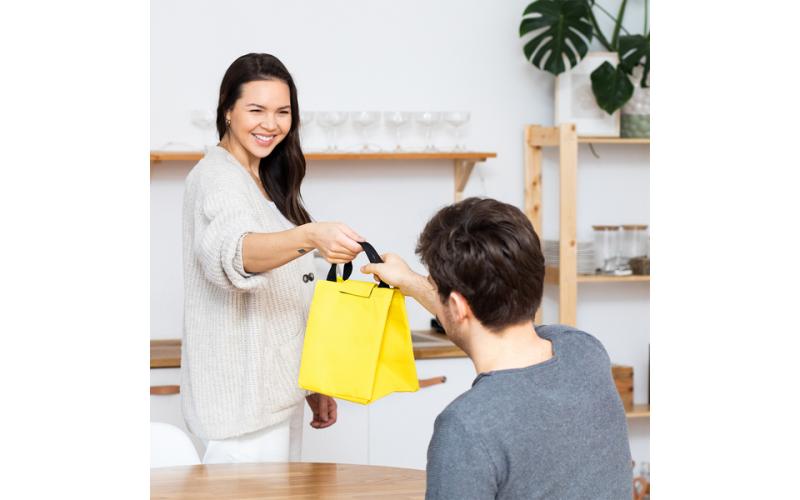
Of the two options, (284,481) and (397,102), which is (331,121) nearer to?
(397,102)

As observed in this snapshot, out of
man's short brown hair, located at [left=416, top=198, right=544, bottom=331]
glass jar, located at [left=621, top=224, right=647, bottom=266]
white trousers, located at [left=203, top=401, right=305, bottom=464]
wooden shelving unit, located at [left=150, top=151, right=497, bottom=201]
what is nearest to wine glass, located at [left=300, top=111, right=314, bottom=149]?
wooden shelving unit, located at [left=150, top=151, right=497, bottom=201]

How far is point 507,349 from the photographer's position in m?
1.16

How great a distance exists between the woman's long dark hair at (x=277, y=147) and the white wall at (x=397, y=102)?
1.49 m

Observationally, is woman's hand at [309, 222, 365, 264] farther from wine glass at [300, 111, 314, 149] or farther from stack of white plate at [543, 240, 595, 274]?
stack of white plate at [543, 240, 595, 274]

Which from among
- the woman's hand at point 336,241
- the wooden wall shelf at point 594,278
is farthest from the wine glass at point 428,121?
the woman's hand at point 336,241

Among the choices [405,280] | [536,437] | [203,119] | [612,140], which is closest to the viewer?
[536,437]

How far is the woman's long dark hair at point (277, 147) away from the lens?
6.85 feet

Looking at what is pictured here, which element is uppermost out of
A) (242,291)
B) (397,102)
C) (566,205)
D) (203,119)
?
(397,102)

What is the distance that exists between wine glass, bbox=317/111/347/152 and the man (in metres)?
2.37

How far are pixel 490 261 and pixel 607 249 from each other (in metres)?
2.77

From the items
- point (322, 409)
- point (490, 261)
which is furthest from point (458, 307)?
point (322, 409)
